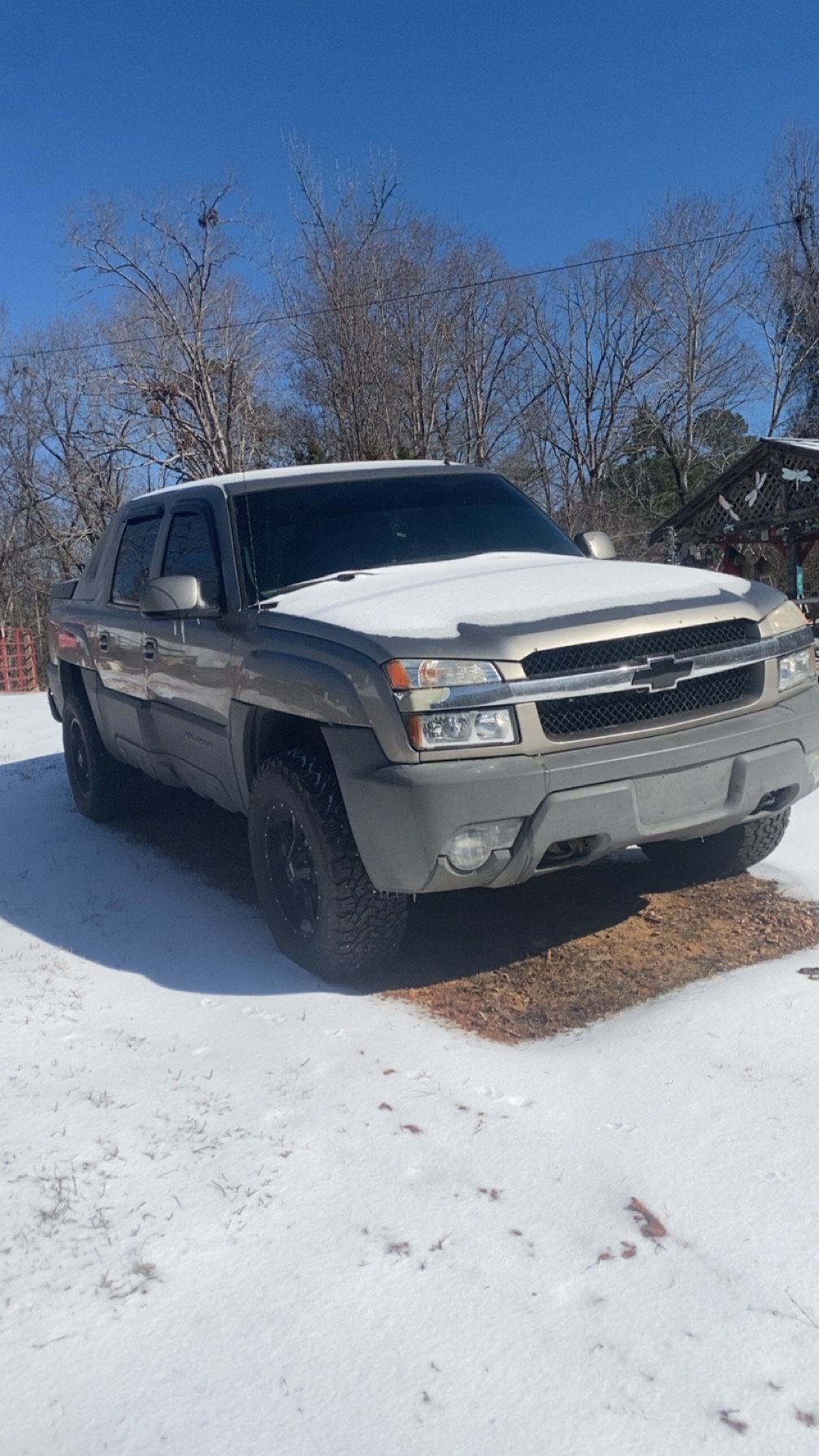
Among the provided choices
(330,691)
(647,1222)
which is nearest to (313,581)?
(330,691)

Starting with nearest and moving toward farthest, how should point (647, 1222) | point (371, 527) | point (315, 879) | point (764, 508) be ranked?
1. point (647, 1222)
2. point (315, 879)
3. point (371, 527)
4. point (764, 508)

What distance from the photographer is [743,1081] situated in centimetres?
300

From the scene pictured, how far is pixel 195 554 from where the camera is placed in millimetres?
4984

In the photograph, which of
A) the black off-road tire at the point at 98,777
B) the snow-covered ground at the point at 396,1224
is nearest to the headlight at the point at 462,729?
the snow-covered ground at the point at 396,1224

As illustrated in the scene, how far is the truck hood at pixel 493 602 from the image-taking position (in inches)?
133

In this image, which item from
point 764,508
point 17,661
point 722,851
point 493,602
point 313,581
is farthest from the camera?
point 17,661

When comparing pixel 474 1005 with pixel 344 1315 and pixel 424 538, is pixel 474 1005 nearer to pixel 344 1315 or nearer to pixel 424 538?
pixel 344 1315

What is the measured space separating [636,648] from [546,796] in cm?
58

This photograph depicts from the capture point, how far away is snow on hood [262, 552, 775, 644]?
347cm

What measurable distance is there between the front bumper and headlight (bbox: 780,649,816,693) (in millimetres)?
309

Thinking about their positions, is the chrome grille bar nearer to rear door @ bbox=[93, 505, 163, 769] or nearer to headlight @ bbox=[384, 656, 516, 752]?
headlight @ bbox=[384, 656, 516, 752]

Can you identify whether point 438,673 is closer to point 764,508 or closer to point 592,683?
point 592,683

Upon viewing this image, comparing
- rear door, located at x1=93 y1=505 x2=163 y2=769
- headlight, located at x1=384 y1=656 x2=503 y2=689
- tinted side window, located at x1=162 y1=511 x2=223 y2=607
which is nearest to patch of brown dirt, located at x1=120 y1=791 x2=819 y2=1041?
rear door, located at x1=93 y1=505 x2=163 y2=769

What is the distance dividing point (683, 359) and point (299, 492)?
35.9m
